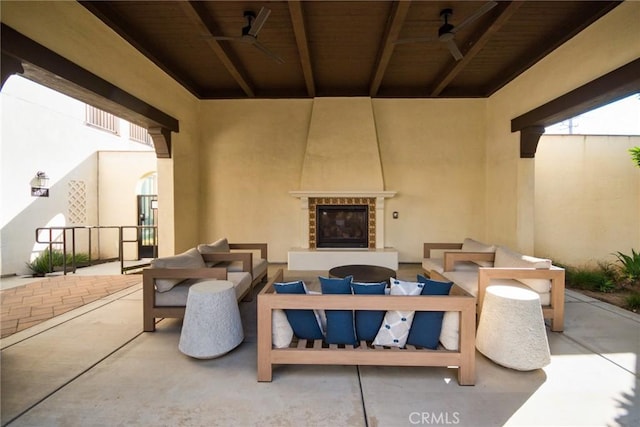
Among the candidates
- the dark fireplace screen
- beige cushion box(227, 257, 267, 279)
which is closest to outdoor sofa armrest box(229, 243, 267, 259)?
beige cushion box(227, 257, 267, 279)

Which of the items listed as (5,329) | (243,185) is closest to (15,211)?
(5,329)

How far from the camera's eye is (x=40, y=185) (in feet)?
18.2

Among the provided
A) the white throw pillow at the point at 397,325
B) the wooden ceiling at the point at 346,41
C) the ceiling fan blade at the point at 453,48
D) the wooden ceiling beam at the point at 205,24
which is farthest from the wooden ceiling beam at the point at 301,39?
the white throw pillow at the point at 397,325

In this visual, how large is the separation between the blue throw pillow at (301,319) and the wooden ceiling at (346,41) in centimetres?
313

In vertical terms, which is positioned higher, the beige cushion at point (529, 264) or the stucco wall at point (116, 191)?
the stucco wall at point (116, 191)

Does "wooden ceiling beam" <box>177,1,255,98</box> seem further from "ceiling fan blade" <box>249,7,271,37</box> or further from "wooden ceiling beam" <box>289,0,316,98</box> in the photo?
"wooden ceiling beam" <box>289,0,316,98</box>

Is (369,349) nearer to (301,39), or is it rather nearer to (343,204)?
(301,39)

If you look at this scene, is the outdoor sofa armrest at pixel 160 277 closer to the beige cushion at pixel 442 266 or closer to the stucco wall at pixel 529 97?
the beige cushion at pixel 442 266

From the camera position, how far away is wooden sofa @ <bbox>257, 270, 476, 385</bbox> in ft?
6.52

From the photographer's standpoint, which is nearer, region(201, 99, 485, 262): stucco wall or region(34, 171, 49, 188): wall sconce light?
region(34, 171, 49, 188): wall sconce light

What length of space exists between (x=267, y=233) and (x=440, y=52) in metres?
4.65

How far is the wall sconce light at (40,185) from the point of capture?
5441 millimetres

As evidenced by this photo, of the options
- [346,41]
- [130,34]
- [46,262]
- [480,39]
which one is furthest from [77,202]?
[480,39]

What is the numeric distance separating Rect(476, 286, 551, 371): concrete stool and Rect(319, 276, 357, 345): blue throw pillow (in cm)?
115
